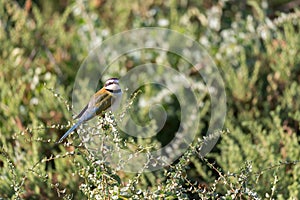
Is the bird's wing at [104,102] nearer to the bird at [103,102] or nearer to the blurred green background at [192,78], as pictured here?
the bird at [103,102]

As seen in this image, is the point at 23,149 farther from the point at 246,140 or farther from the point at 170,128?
the point at 246,140

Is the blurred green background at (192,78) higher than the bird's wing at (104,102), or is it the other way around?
the blurred green background at (192,78)

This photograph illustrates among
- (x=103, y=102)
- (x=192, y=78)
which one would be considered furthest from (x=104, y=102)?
(x=192, y=78)

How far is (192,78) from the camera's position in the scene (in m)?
3.89

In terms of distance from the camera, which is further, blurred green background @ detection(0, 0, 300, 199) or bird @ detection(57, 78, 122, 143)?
blurred green background @ detection(0, 0, 300, 199)

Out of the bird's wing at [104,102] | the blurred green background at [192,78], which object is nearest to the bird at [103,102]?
the bird's wing at [104,102]

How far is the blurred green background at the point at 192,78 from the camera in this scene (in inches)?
109

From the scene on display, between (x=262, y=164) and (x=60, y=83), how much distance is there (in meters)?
1.55

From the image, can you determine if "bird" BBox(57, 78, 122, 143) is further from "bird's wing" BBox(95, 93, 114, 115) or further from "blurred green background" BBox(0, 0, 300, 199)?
"blurred green background" BBox(0, 0, 300, 199)

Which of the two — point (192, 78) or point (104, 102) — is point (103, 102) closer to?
point (104, 102)

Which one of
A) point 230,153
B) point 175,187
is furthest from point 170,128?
point 175,187

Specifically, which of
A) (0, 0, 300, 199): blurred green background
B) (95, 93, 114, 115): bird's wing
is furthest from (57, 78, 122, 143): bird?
(0, 0, 300, 199): blurred green background

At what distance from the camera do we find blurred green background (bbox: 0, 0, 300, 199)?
2.77 metres

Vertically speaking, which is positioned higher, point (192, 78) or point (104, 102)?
point (192, 78)
